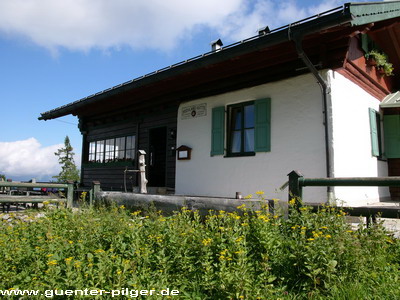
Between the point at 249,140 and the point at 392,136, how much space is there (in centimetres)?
410

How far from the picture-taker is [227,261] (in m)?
2.92

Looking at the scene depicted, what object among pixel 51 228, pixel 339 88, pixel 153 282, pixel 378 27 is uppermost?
pixel 378 27

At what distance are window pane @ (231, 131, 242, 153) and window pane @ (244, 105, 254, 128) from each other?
12.2 inches

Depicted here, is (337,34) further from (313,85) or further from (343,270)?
(343,270)

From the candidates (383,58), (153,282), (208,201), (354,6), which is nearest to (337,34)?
(354,6)

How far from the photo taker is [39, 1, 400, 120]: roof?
197 inches

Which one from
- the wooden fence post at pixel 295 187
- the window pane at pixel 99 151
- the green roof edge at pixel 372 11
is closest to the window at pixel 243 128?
the green roof edge at pixel 372 11

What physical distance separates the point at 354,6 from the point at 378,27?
10.9 ft

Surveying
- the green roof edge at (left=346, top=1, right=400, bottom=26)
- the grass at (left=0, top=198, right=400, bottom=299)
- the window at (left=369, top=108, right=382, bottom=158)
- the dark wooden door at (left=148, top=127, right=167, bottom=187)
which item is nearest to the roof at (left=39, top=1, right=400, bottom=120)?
the green roof edge at (left=346, top=1, right=400, bottom=26)

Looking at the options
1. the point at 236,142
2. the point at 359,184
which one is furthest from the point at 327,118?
the point at 359,184

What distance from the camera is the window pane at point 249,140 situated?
7514 millimetres

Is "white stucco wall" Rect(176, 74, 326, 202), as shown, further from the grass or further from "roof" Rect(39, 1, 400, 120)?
the grass

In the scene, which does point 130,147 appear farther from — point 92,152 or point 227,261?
point 227,261

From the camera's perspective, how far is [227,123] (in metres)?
7.93
